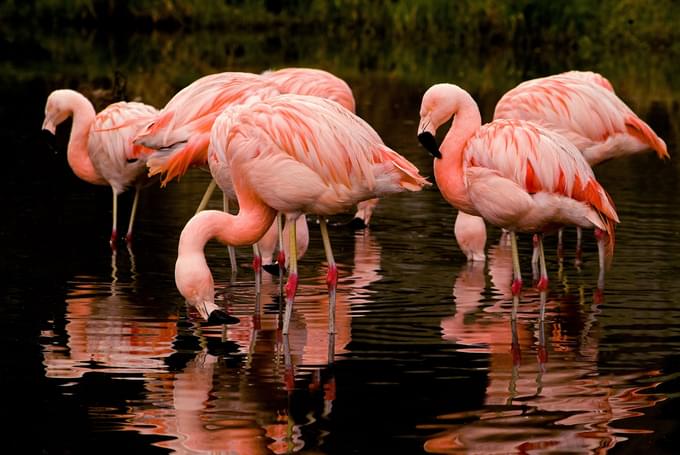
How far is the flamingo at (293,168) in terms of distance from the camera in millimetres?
7004

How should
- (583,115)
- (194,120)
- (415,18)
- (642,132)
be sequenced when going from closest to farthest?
(194,120)
(583,115)
(642,132)
(415,18)

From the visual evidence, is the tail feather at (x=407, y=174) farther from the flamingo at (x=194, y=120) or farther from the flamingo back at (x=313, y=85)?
the flamingo back at (x=313, y=85)

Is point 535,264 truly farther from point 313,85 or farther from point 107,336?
point 107,336

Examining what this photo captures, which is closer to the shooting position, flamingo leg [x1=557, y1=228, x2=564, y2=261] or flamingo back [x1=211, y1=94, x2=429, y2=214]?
flamingo back [x1=211, y1=94, x2=429, y2=214]

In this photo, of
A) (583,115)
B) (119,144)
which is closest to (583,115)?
(583,115)

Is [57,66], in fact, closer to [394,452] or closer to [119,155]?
[119,155]

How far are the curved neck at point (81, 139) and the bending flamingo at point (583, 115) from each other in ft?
9.60

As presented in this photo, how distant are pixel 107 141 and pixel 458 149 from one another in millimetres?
3443

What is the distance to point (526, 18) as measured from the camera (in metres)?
30.2

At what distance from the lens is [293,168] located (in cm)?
700

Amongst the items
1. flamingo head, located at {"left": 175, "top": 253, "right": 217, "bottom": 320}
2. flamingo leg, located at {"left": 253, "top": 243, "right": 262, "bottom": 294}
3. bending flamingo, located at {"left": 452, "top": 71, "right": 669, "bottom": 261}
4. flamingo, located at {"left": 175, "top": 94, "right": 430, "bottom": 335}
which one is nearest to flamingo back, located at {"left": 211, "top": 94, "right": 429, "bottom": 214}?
flamingo, located at {"left": 175, "top": 94, "right": 430, "bottom": 335}

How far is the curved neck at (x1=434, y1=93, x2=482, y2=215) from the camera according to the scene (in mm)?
7371

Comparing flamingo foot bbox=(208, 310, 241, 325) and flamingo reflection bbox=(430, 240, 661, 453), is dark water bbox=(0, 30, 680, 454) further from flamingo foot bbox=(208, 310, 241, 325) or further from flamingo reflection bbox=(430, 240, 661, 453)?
flamingo foot bbox=(208, 310, 241, 325)

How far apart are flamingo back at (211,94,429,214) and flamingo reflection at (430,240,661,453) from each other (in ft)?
2.83
